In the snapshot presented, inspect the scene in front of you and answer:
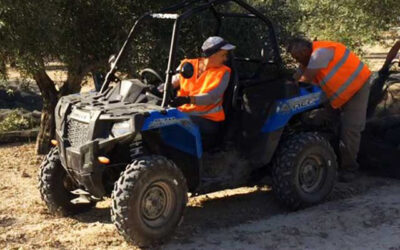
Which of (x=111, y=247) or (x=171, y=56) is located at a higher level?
(x=171, y=56)

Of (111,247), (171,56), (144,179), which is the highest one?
(171,56)

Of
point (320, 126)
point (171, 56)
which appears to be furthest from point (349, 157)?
point (171, 56)

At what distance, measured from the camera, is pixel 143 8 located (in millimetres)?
8078

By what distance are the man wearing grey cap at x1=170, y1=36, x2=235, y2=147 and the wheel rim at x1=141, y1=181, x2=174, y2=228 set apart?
76 cm

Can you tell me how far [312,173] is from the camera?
6281 millimetres

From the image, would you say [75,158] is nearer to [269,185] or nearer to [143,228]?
[143,228]

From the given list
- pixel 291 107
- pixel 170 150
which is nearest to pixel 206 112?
pixel 170 150

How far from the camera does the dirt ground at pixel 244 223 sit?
5207 millimetres

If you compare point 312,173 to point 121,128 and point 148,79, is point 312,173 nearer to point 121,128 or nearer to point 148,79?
point 148,79

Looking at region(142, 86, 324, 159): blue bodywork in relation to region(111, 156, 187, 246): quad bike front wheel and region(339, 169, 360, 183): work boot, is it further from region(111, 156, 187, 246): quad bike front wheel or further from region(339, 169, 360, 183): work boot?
region(339, 169, 360, 183): work boot

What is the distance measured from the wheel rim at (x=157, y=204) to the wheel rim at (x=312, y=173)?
5.13 feet

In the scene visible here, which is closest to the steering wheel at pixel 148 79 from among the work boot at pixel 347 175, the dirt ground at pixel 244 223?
the dirt ground at pixel 244 223

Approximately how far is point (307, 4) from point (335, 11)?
1.75ft

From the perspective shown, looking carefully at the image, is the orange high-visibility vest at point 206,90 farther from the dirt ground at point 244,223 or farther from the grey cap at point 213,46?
the dirt ground at point 244,223
